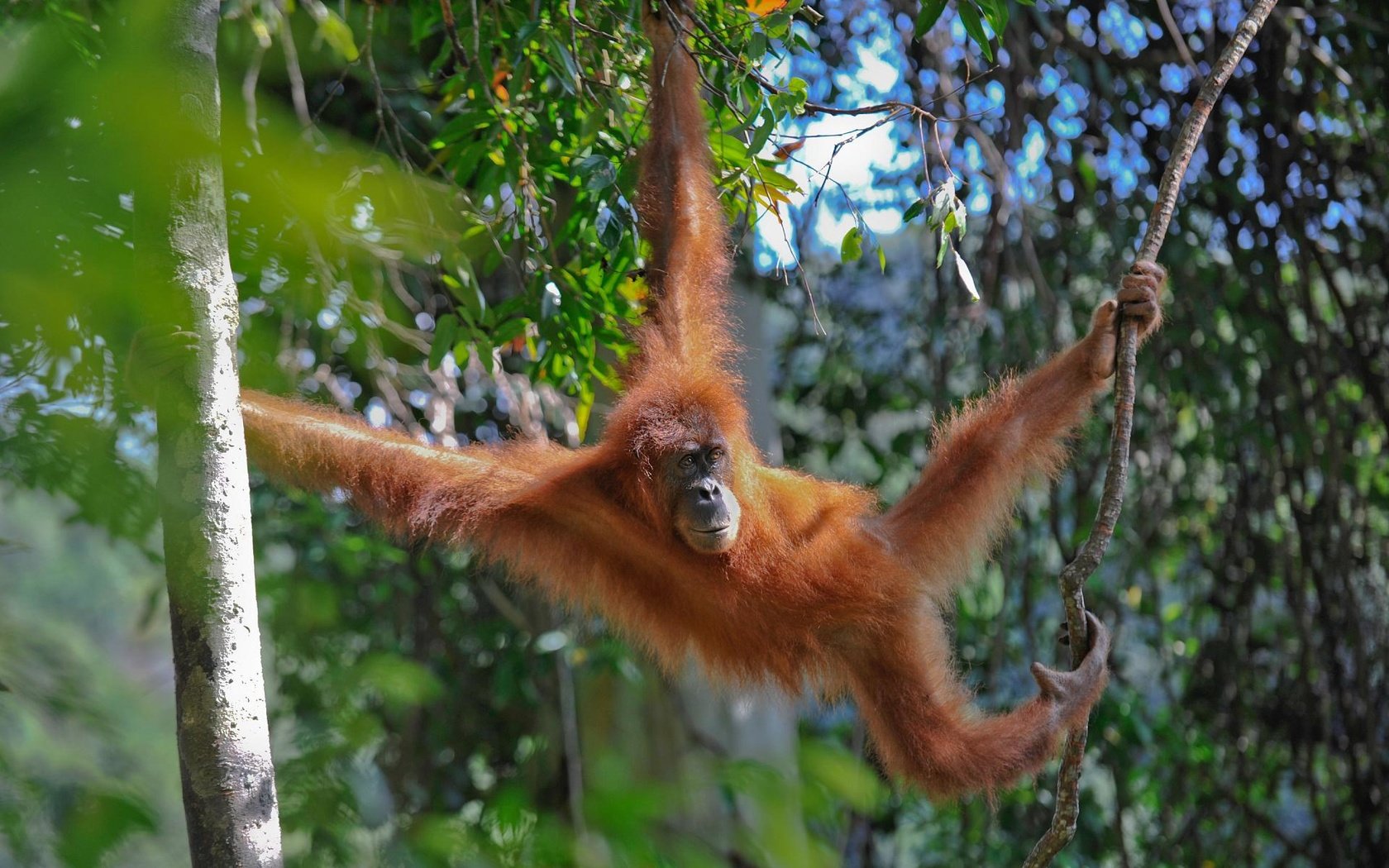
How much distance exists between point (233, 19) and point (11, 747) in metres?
3.97

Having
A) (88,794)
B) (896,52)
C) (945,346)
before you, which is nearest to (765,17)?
(88,794)

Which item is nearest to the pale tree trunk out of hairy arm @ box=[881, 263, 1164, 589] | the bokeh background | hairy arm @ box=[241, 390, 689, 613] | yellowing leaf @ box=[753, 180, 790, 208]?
the bokeh background

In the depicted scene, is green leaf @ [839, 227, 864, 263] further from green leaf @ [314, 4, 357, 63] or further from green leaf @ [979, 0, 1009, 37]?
green leaf @ [314, 4, 357, 63]

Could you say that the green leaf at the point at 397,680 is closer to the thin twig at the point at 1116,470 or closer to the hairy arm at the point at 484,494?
the thin twig at the point at 1116,470

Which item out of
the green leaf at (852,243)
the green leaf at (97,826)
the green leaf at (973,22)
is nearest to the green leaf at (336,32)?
the green leaf at (852,243)

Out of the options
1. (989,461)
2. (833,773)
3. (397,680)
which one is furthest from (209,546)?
(989,461)

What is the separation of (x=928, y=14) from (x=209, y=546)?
190 centimetres

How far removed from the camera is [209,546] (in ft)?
6.43

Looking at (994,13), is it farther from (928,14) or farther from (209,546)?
(209,546)

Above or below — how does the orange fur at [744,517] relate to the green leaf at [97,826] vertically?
below

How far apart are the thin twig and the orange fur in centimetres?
76

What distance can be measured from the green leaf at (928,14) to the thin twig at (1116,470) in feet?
1.97

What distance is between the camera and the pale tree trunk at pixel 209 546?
1.87m

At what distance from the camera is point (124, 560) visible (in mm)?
2285
